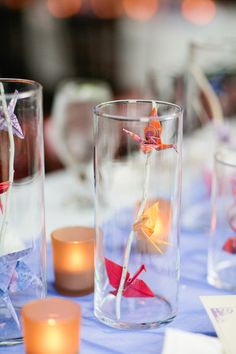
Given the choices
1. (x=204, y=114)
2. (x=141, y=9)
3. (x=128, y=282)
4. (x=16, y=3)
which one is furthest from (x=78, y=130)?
(x=141, y=9)

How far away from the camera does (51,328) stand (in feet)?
2.13

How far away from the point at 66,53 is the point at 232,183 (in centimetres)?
334

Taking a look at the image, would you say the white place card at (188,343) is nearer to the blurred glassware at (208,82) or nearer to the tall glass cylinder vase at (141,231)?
the tall glass cylinder vase at (141,231)

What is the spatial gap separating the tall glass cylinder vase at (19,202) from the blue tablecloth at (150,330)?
6 cm

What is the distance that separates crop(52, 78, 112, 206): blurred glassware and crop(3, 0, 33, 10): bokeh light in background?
309 cm

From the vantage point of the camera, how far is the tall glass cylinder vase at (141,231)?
2.43 ft

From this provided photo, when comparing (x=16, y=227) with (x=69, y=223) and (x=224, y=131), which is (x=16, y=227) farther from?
(x=224, y=131)

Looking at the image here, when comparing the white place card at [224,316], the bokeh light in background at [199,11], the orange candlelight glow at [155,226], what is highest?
the bokeh light in background at [199,11]

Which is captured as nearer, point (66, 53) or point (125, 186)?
point (125, 186)

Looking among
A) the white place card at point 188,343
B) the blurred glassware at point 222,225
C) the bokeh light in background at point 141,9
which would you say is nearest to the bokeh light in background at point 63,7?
the bokeh light in background at point 141,9

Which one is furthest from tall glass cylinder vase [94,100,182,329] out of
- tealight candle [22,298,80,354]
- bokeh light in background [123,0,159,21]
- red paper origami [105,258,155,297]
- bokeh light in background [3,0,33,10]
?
bokeh light in background [123,0,159,21]

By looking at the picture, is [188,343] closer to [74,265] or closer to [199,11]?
[74,265]

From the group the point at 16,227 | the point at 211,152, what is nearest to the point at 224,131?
the point at 211,152

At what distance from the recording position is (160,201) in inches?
31.0
